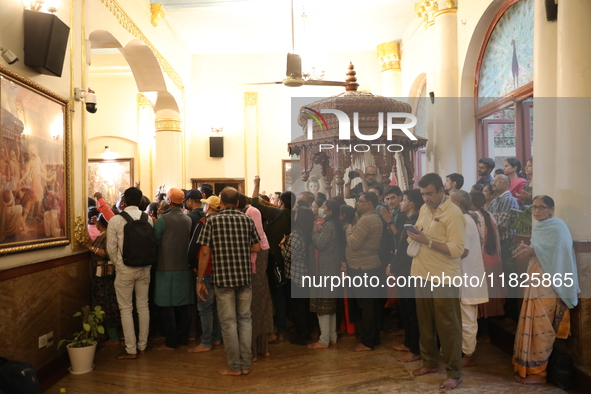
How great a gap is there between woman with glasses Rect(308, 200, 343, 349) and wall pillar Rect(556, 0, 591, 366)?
6.01ft

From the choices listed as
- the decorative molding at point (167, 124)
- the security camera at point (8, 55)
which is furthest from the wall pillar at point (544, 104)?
the decorative molding at point (167, 124)

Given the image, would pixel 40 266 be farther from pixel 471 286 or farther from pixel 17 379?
pixel 471 286

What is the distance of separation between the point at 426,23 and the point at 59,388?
696cm

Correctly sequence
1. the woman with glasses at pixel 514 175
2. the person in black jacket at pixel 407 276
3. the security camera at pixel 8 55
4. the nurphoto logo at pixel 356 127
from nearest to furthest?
the security camera at pixel 8 55 → the person in black jacket at pixel 407 276 → the woman with glasses at pixel 514 175 → the nurphoto logo at pixel 356 127

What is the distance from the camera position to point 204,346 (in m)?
4.55

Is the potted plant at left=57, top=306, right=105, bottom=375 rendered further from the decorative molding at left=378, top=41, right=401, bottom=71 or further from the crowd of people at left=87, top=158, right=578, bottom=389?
the decorative molding at left=378, top=41, right=401, bottom=71

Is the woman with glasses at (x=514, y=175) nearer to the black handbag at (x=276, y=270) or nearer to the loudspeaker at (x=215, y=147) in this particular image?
the black handbag at (x=276, y=270)

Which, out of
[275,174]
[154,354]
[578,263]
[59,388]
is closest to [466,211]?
[578,263]

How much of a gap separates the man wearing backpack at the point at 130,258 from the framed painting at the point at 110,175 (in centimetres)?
709

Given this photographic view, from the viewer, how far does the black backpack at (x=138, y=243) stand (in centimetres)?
426

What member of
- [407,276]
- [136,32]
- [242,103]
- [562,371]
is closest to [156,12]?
[136,32]

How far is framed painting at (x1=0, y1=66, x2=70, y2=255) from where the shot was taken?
11.1 ft

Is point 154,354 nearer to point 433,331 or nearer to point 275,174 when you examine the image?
point 433,331

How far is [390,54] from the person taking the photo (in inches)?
436
